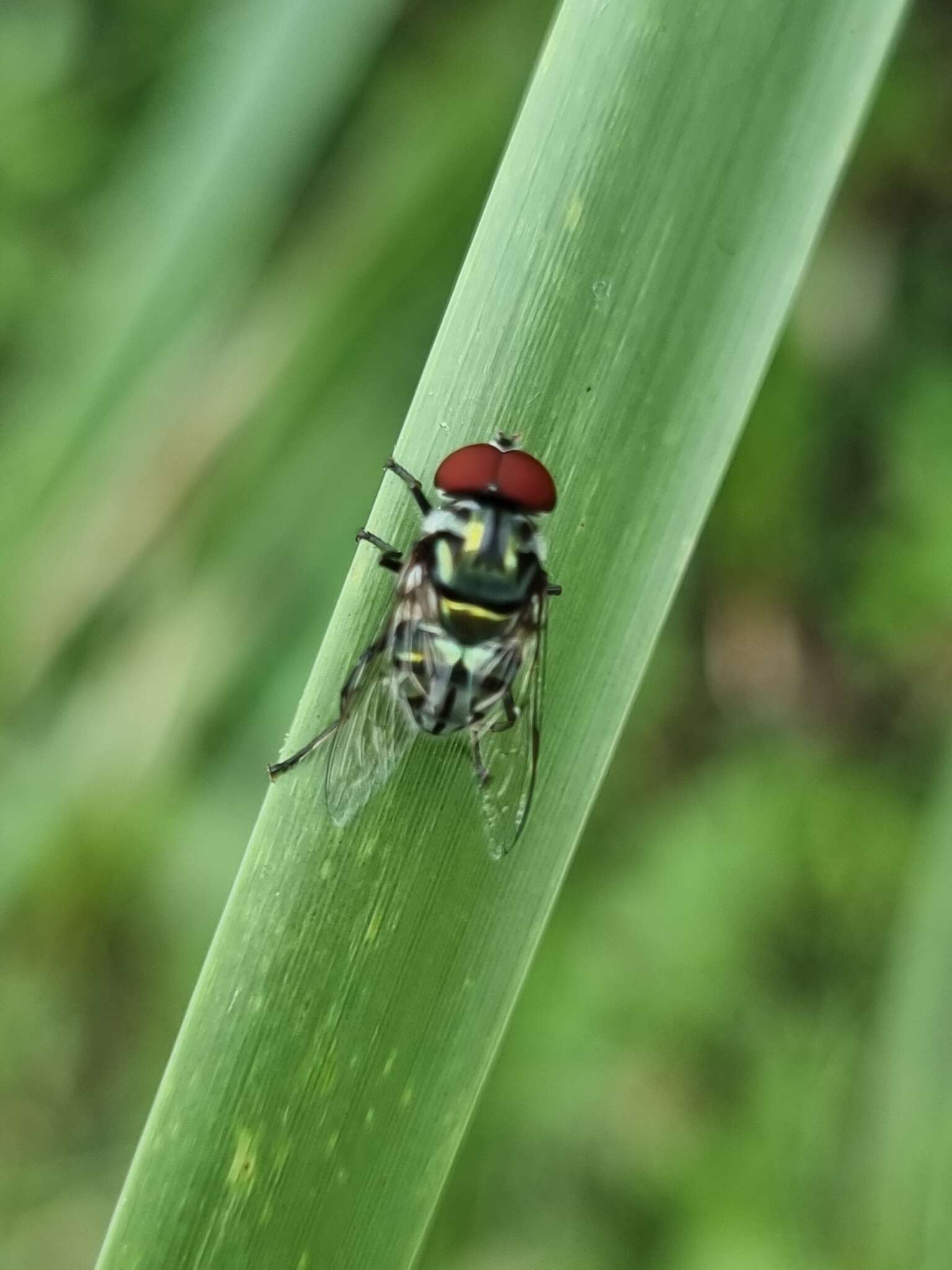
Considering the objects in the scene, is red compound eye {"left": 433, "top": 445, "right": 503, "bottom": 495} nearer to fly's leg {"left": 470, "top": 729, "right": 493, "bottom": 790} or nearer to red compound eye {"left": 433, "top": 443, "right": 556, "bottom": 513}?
red compound eye {"left": 433, "top": 443, "right": 556, "bottom": 513}

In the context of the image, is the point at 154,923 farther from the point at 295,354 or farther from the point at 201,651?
the point at 295,354

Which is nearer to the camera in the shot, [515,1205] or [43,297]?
[515,1205]

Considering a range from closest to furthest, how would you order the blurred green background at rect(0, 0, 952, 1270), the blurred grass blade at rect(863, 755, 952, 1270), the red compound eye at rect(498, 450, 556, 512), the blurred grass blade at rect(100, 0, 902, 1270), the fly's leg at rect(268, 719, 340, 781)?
the blurred grass blade at rect(100, 0, 902, 1270) → the fly's leg at rect(268, 719, 340, 781) → the red compound eye at rect(498, 450, 556, 512) → the blurred grass blade at rect(863, 755, 952, 1270) → the blurred green background at rect(0, 0, 952, 1270)

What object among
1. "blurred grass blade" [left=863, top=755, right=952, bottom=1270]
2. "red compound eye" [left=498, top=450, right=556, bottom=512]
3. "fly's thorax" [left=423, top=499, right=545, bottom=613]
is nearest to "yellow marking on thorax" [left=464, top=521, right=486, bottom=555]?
"fly's thorax" [left=423, top=499, right=545, bottom=613]

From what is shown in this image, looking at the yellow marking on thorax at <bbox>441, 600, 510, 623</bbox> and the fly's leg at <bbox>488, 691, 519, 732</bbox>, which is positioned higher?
the yellow marking on thorax at <bbox>441, 600, 510, 623</bbox>

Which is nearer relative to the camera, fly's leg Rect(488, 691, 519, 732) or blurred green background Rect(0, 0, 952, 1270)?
fly's leg Rect(488, 691, 519, 732)

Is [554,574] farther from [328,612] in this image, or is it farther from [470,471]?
[328,612]

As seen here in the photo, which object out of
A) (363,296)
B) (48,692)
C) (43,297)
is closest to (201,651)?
(48,692)

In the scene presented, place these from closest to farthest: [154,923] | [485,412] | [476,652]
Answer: [485,412]
[476,652]
[154,923]
